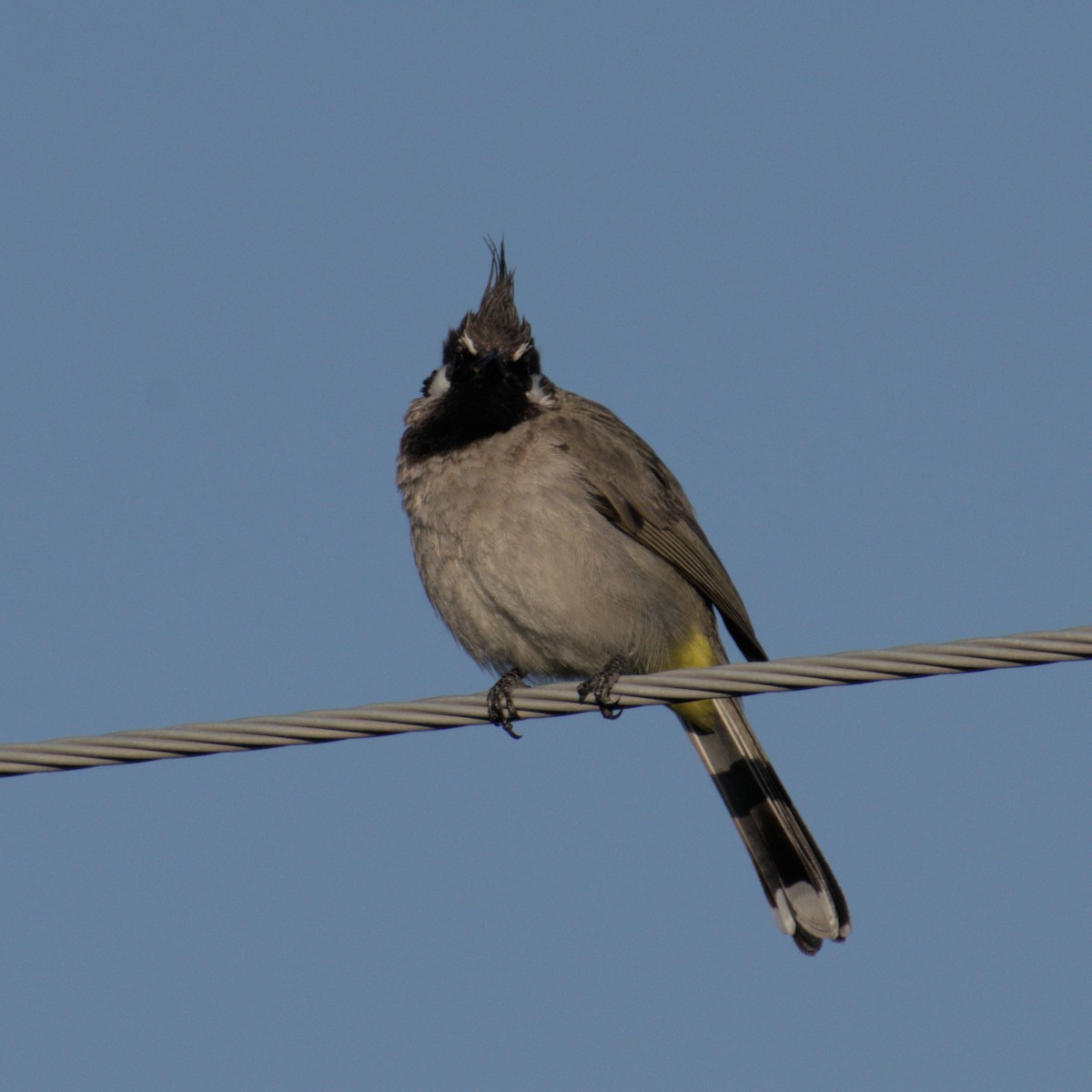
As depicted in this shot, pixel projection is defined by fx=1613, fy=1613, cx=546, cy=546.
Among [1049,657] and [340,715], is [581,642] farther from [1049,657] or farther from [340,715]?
[1049,657]

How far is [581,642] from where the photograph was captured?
6.99 metres

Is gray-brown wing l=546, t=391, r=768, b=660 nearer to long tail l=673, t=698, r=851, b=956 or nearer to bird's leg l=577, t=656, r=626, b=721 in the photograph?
long tail l=673, t=698, r=851, b=956

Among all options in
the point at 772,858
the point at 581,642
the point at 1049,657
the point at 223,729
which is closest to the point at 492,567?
the point at 581,642

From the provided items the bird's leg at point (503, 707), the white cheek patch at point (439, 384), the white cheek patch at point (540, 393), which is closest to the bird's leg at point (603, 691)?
the bird's leg at point (503, 707)

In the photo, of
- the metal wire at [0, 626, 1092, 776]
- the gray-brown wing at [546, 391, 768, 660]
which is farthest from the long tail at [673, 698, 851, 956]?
the metal wire at [0, 626, 1092, 776]

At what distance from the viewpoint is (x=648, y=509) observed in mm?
7523

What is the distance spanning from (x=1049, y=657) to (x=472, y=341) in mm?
4265

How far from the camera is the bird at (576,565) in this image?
22.8 ft

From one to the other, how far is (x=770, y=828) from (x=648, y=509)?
62.0 inches

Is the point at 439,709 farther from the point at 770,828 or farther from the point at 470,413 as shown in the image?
the point at 770,828

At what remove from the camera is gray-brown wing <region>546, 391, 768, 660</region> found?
740 cm

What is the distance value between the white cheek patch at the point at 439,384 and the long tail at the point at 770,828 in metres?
1.93

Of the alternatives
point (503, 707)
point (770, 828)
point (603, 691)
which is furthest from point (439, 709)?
point (770, 828)

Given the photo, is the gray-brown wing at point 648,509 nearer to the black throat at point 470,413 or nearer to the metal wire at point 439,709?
the black throat at point 470,413
